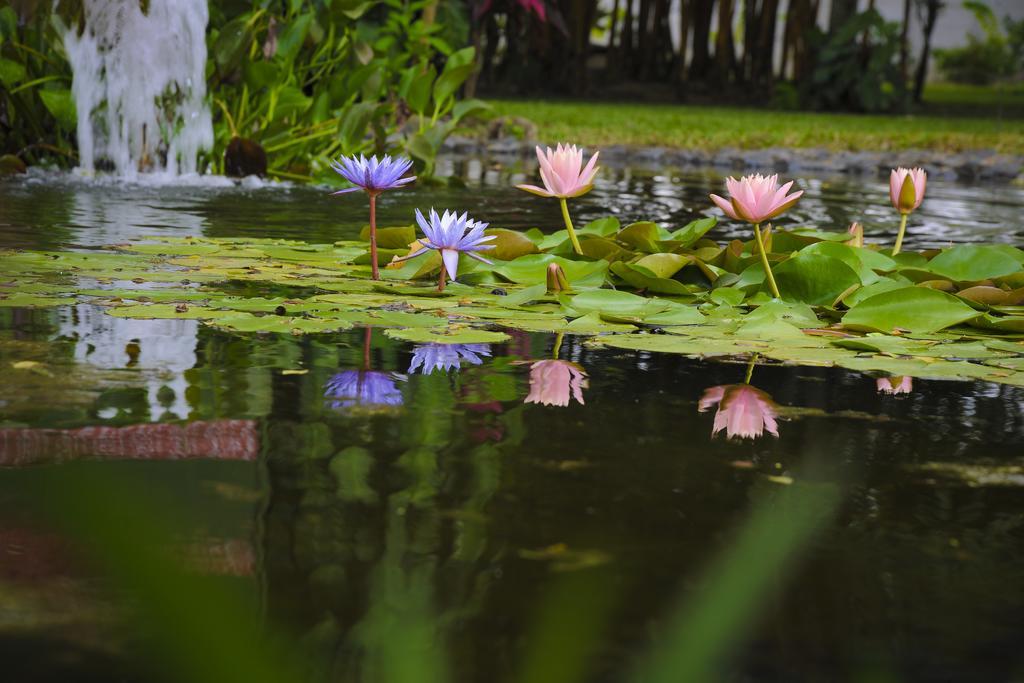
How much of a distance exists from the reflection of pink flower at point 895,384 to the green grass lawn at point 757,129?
A: 5.46 m

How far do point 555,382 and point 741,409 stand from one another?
0.24 meters

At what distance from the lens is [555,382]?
1.61 metres

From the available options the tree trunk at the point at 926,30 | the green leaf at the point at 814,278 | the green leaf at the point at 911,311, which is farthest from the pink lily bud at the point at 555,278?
the tree trunk at the point at 926,30

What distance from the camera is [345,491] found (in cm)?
111

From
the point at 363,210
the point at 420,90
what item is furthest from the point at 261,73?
the point at 363,210

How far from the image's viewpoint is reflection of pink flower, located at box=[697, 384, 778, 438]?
4.56 ft

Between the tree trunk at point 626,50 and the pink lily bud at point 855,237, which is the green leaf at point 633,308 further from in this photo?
the tree trunk at point 626,50

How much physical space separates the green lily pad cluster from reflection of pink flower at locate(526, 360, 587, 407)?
16 centimetres

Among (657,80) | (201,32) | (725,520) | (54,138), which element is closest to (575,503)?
(725,520)

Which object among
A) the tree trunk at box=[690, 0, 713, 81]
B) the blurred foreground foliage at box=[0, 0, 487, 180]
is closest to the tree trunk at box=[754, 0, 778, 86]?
the tree trunk at box=[690, 0, 713, 81]

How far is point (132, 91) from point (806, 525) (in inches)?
157

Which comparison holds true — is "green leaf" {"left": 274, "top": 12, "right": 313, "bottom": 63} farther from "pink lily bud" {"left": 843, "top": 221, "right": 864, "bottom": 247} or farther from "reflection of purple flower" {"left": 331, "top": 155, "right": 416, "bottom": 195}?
"pink lily bud" {"left": 843, "top": 221, "right": 864, "bottom": 247}

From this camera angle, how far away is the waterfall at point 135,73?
178 inches

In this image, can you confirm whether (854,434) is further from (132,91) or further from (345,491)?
(132,91)
